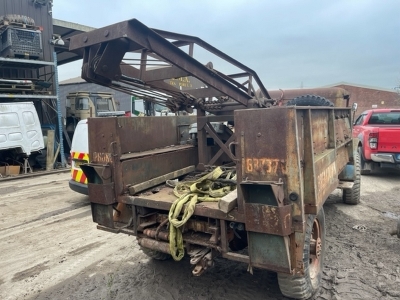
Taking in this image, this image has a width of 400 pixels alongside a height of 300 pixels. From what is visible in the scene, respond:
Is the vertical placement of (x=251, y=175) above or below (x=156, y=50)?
below

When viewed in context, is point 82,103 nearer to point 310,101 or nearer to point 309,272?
point 310,101

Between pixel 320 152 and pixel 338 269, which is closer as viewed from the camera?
pixel 320 152

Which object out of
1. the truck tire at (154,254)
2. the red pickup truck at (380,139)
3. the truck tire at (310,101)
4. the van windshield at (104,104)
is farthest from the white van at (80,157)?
the van windshield at (104,104)

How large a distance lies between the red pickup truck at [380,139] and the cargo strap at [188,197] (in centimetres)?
550

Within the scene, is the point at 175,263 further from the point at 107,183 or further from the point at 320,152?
the point at 320,152

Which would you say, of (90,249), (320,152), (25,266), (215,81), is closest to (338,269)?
(320,152)

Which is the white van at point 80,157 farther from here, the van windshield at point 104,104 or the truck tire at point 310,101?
the van windshield at point 104,104

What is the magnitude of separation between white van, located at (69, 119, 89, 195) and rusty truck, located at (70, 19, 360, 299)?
2.25m

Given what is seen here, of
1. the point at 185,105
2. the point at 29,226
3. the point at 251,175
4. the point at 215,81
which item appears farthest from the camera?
the point at 29,226

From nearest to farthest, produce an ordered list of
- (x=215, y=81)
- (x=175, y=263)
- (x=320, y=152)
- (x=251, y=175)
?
(x=251, y=175) < (x=320, y=152) < (x=215, y=81) < (x=175, y=263)

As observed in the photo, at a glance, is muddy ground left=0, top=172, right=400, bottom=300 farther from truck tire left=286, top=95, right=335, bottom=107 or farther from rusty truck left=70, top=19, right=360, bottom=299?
truck tire left=286, top=95, right=335, bottom=107

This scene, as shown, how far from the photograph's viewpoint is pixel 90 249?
423 cm

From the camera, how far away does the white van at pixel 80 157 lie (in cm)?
596

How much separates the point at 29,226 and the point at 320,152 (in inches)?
179
